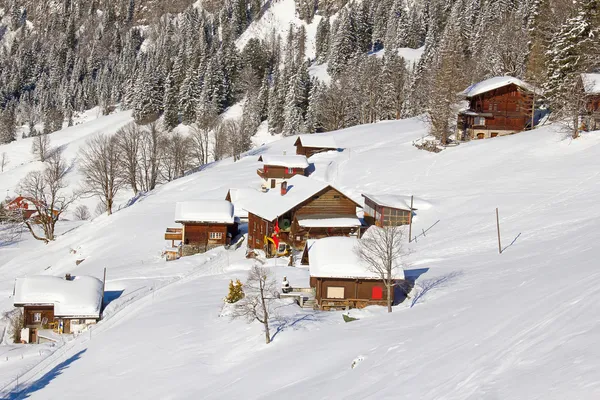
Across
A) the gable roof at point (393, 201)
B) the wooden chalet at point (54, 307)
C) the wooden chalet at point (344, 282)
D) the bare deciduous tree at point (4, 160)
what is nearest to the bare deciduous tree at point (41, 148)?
the bare deciduous tree at point (4, 160)

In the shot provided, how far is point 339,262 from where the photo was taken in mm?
29453

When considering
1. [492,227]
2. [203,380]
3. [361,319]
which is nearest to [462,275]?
[361,319]

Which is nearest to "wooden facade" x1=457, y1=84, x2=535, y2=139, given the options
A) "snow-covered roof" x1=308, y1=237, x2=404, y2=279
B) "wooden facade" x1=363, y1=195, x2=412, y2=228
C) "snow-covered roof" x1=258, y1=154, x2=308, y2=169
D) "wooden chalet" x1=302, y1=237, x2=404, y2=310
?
"snow-covered roof" x1=258, y1=154, x2=308, y2=169

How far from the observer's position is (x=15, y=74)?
185 m

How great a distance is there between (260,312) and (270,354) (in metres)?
4.54

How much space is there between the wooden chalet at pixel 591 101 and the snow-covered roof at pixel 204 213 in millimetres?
33300

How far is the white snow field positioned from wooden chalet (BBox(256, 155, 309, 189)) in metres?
8.92

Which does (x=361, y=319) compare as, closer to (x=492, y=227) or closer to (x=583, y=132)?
(x=492, y=227)

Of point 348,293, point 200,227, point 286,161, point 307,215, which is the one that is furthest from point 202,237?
point 348,293

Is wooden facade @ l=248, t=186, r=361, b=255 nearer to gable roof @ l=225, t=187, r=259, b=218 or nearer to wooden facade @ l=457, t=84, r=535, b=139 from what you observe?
gable roof @ l=225, t=187, r=259, b=218

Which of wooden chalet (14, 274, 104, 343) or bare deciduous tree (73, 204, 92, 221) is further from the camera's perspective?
bare deciduous tree (73, 204, 92, 221)

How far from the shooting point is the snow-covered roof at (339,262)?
95.0 feet

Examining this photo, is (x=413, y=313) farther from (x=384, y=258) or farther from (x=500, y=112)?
(x=500, y=112)

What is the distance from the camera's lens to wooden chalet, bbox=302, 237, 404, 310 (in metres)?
29.1
